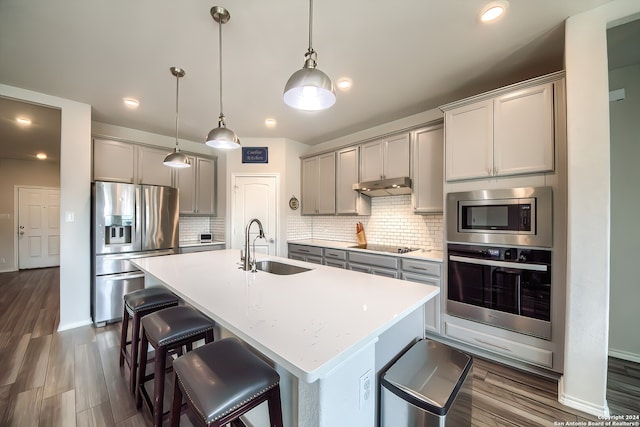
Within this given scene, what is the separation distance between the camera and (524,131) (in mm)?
2135

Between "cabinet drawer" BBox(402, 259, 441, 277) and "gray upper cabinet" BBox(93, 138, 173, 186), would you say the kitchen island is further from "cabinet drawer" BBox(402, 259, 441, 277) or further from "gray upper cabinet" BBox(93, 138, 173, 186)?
"gray upper cabinet" BBox(93, 138, 173, 186)

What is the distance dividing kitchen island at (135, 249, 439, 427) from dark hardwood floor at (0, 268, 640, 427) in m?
0.88

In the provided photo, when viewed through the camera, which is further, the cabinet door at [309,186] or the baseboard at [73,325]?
the cabinet door at [309,186]

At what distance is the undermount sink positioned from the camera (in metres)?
2.17

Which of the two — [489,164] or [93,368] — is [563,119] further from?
[93,368]

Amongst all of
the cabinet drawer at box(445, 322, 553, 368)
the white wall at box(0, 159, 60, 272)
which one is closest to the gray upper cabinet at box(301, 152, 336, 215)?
the cabinet drawer at box(445, 322, 553, 368)

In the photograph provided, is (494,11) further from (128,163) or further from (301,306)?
(128,163)

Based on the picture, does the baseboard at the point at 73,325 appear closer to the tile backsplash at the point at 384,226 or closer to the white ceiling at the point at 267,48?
the white ceiling at the point at 267,48

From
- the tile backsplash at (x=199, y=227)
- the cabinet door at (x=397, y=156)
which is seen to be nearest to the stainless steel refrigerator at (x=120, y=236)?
the tile backsplash at (x=199, y=227)

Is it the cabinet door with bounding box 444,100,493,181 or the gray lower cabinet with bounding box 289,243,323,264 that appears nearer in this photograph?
the cabinet door with bounding box 444,100,493,181

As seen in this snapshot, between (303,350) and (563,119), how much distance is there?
254cm

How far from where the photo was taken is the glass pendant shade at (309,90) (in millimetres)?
1223

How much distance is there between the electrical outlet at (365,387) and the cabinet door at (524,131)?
212 cm

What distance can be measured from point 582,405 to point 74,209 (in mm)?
5106
